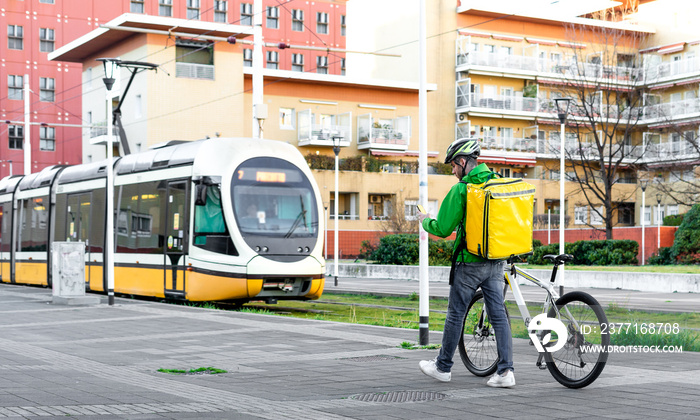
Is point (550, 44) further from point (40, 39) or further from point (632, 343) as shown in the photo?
point (632, 343)

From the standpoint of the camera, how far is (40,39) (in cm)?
6894

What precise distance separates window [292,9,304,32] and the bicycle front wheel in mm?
69518

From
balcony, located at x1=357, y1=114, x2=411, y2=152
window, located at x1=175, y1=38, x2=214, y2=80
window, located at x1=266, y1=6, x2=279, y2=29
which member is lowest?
balcony, located at x1=357, y1=114, x2=411, y2=152

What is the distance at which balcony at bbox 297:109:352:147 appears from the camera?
6094 centimetres

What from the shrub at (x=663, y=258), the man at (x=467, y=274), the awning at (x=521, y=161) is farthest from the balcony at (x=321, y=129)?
the man at (x=467, y=274)

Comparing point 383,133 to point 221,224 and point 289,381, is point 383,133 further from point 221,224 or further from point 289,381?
point 289,381

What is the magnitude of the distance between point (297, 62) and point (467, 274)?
69111mm

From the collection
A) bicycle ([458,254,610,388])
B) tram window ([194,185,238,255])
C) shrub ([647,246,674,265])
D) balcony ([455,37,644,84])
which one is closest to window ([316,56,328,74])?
balcony ([455,37,644,84])

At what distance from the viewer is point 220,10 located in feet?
239

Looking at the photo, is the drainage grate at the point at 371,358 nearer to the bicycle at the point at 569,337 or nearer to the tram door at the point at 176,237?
the bicycle at the point at 569,337

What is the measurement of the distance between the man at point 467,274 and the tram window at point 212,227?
34.9ft

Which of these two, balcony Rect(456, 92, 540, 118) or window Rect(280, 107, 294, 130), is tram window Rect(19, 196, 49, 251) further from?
balcony Rect(456, 92, 540, 118)

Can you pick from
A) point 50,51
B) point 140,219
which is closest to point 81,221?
point 140,219

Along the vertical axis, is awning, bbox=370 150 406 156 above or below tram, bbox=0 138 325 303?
above
